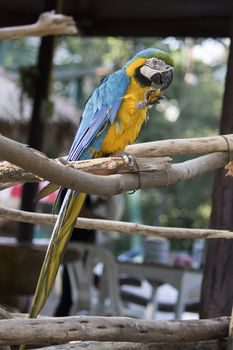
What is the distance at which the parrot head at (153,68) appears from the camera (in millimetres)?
1664

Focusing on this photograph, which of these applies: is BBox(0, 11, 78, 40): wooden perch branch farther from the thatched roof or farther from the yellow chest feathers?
the thatched roof

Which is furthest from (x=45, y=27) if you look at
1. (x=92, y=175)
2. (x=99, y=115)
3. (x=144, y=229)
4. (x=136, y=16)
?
(x=136, y=16)

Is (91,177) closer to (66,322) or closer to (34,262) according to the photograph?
(66,322)

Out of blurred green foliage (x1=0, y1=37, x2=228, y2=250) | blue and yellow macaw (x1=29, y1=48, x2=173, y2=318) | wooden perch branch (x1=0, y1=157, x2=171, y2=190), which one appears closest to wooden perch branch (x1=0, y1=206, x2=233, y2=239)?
blue and yellow macaw (x1=29, y1=48, x2=173, y2=318)

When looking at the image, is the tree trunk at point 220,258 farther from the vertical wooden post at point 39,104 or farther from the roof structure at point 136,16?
the vertical wooden post at point 39,104

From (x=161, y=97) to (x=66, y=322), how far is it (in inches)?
25.8

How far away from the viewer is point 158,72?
169 centimetres

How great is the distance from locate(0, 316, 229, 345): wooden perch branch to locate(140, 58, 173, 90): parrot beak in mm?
629

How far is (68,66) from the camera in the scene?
1311 centimetres

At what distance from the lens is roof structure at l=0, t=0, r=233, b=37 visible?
13.0 ft

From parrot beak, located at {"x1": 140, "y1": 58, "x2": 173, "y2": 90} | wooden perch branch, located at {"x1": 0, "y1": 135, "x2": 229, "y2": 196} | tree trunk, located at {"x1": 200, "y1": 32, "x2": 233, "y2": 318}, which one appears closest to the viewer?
wooden perch branch, located at {"x1": 0, "y1": 135, "x2": 229, "y2": 196}

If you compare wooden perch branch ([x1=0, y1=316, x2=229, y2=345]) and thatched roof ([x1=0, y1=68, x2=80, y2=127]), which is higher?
thatched roof ([x1=0, y1=68, x2=80, y2=127])

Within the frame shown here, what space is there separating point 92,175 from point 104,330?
43cm

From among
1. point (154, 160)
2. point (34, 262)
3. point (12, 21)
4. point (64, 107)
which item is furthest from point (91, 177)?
point (64, 107)
